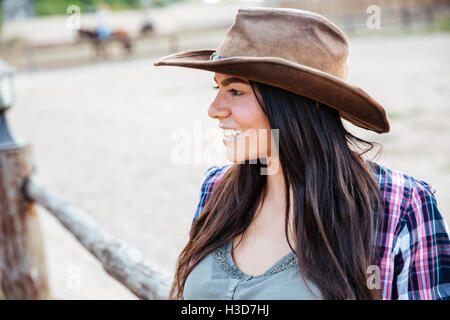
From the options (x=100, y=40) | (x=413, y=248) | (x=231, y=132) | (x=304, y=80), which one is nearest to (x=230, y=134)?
(x=231, y=132)

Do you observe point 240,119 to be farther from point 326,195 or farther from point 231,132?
point 326,195

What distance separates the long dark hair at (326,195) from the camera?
1103mm

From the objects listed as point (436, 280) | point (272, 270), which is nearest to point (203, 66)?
point (272, 270)

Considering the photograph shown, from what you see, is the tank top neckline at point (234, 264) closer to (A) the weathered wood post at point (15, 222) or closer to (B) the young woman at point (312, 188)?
(B) the young woman at point (312, 188)

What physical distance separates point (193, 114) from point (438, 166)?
13.2ft

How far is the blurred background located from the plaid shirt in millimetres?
965

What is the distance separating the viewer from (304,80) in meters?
1.11

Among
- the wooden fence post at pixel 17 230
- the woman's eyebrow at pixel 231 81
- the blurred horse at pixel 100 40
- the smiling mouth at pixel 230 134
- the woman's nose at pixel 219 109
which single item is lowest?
the wooden fence post at pixel 17 230

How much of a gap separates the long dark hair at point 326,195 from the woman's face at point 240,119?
0.03 meters

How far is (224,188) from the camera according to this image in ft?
4.75

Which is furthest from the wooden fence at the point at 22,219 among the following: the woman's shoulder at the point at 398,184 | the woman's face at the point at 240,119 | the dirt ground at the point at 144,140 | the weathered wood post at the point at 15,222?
the woman's shoulder at the point at 398,184

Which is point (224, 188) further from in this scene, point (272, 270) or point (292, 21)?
point (292, 21)

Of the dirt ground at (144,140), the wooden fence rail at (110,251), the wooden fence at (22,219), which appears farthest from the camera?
the dirt ground at (144,140)

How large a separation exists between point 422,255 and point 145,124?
673 cm
